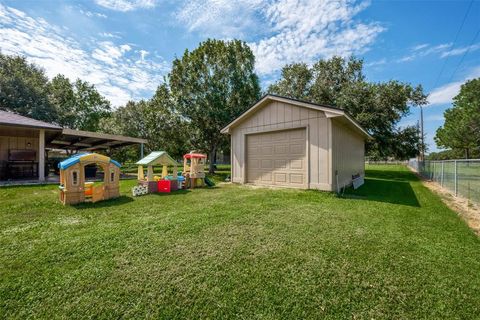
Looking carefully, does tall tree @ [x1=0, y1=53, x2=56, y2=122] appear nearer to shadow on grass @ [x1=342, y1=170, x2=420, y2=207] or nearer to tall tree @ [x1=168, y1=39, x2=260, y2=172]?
tall tree @ [x1=168, y1=39, x2=260, y2=172]

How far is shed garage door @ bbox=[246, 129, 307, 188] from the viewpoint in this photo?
8078mm

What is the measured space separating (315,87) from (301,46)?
34.2 feet

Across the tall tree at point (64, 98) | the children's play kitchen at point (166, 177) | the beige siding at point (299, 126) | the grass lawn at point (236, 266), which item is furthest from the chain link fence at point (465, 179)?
the tall tree at point (64, 98)

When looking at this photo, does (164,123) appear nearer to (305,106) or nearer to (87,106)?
(305,106)

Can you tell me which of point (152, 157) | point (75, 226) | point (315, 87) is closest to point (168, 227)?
point (75, 226)

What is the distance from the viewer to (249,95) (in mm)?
16156

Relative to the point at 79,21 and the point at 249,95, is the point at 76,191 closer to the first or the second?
the point at 79,21

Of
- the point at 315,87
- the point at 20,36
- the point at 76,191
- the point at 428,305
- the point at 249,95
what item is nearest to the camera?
the point at 428,305

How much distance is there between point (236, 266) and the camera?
8.63 ft

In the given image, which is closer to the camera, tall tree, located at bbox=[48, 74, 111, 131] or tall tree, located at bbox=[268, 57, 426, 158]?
tall tree, located at bbox=[268, 57, 426, 158]

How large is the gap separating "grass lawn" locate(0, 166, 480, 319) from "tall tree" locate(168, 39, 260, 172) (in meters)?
11.6

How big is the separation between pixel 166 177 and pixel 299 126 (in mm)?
5492

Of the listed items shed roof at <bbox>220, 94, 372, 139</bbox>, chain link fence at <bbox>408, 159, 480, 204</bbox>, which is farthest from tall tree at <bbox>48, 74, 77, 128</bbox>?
chain link fence at <bbox>408, 159, 480, 204</bbox>

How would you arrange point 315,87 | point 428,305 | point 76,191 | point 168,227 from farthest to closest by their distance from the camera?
point 315,87
point 76,191
point 168,227
point 428,305
